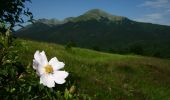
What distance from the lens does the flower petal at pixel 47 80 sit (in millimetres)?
2941

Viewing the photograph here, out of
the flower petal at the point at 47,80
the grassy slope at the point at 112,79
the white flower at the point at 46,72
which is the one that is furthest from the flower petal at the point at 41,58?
the grassy slope at the point at 112,79

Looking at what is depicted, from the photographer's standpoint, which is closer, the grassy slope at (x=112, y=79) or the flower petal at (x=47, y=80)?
the flower petal at (x=47, y=80)

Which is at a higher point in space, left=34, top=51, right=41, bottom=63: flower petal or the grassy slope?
left=34, top=51, right=41, bottom=63: flower petal

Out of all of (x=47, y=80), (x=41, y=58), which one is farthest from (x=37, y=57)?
(x=47, y=80)

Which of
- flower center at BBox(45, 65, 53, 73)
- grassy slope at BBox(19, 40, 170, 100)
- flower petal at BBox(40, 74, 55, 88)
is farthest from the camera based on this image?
grassy slope at BBox(19, 40, 170, 100)

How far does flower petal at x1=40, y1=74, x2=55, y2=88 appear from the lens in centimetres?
294

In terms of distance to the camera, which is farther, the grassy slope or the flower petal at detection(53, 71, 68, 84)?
the grassy slope

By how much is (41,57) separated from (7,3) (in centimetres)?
882

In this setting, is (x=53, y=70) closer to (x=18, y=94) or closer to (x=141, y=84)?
(x=18, y=94)

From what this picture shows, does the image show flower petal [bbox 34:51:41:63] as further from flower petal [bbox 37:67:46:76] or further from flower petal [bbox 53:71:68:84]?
flower petal [bbox 53:71:68:84]

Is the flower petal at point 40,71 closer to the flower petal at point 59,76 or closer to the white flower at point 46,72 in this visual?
the white flower at point 46,72

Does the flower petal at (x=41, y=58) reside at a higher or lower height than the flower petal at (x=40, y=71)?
higher

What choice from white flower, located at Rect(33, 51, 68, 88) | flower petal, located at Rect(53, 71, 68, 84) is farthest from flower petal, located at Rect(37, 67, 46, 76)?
flower petal, located at Rect(53, 71, 68, 84)

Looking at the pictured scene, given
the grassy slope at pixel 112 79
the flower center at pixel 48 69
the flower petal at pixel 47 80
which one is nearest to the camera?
the flower petal at pixel 47 80
